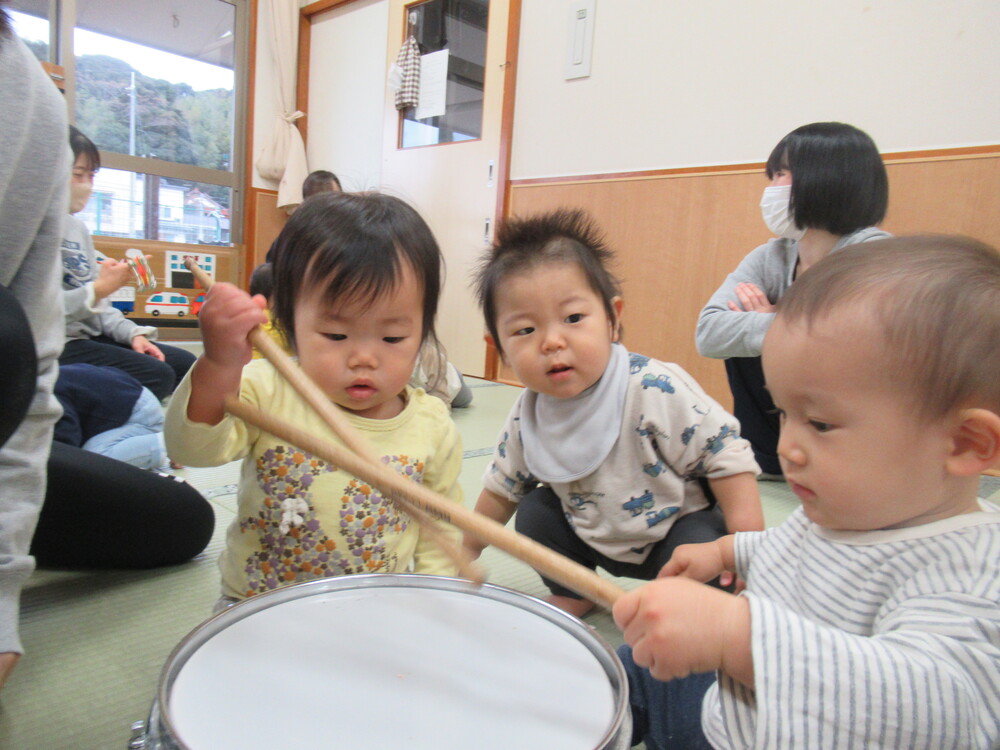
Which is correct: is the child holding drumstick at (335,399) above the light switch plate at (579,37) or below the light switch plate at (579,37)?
below

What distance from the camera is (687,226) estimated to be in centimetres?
238

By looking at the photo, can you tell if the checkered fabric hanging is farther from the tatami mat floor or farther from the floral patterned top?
the floral patterned top

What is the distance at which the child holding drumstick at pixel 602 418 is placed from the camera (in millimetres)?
850

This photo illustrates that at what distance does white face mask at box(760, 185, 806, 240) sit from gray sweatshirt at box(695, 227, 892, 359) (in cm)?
5

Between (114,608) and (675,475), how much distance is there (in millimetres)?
787

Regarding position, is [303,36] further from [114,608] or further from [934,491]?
[934,491]

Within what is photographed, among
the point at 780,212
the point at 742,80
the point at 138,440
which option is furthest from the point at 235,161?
the point at 780,212

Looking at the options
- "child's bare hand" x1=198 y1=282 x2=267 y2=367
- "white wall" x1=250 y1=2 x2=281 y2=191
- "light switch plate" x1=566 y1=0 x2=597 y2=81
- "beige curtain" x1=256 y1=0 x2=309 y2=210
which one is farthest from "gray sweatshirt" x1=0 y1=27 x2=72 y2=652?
"white wall" x1=250 y1=2 x2=281 y2=191

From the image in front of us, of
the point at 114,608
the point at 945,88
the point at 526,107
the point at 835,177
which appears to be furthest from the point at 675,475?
the point at 526,107

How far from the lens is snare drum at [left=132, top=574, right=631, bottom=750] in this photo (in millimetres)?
389

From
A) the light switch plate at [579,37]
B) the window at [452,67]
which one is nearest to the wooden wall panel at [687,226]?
the light switch plate at [579,37]

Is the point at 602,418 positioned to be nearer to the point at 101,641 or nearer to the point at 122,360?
the point at 101,641

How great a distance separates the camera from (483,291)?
920mm

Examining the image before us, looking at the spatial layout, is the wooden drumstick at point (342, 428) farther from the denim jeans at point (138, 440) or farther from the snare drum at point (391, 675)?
the denim jeans at point (138, 440)
